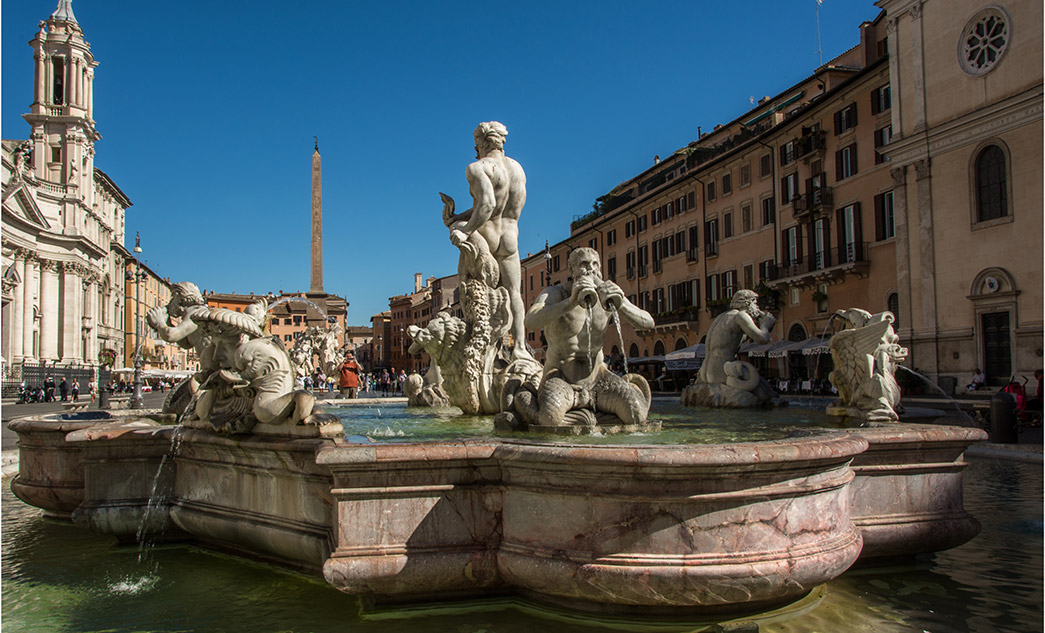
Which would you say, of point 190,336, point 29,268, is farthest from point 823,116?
point 29,268

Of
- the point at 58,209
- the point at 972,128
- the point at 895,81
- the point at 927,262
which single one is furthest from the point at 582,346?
the point at 58,209

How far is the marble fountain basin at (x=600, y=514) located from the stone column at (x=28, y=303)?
56.2 m

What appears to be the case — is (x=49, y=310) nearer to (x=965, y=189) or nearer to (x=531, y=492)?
(x=965, y=189)

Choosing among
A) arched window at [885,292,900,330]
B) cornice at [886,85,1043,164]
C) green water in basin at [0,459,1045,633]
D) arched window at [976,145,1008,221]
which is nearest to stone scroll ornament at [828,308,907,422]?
green water in basin at [0,459,1045,633]

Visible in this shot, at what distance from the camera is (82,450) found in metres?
5.76

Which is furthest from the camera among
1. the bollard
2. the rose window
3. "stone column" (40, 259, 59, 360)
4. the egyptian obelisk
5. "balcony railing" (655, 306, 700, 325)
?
the egyptian obelisk

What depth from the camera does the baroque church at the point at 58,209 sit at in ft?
178

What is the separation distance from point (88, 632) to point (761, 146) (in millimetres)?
37813

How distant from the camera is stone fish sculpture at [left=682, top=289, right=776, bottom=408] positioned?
912 cm

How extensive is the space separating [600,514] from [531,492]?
0.38 metres

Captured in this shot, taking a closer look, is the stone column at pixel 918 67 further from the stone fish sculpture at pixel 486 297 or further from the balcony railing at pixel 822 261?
the stone fish sculpture at pixel 486 297

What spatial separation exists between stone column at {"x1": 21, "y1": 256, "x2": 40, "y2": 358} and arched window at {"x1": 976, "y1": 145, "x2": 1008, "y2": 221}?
174 ft

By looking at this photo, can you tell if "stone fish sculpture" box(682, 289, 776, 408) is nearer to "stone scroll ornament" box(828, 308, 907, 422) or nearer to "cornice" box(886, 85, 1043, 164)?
"stone scroll ornament" box(828, 308, 907, 422)

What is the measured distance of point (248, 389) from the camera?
491 centimetres
